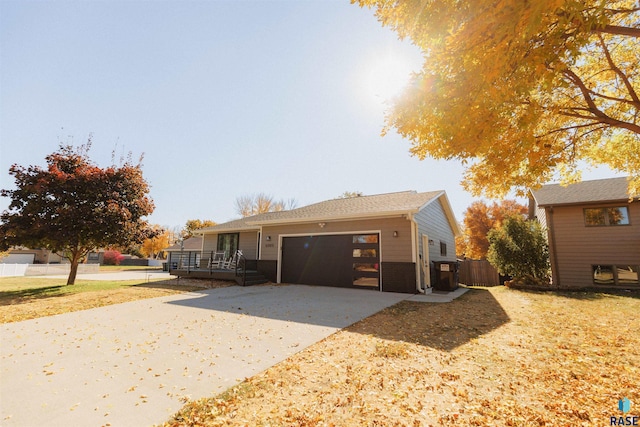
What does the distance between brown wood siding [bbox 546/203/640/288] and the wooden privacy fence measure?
111 inches

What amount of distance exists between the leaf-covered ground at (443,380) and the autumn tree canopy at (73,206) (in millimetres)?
11194

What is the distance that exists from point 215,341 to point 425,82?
546 cm

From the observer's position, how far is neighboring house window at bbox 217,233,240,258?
15.9 metres

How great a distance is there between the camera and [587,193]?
42.7 feet

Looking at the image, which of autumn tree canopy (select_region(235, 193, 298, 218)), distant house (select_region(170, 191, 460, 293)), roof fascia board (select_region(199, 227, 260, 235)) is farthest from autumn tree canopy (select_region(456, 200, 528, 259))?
roof fascia board (select_region(199, 227, 260, 235))

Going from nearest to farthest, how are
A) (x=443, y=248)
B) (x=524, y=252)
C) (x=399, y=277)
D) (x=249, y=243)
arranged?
(x=399, y=277)
(x=524, y=252)
(x=443, y=248)
(x=249, y=243)

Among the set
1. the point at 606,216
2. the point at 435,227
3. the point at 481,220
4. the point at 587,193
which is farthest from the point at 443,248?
the point at 481,220

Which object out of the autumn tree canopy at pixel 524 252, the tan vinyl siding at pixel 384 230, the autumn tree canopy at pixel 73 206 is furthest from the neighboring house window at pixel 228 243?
the autumn tree canopy at pixel 524 252

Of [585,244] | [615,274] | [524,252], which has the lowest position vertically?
[615,274]

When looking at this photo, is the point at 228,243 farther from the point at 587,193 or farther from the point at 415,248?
the point at 587,193

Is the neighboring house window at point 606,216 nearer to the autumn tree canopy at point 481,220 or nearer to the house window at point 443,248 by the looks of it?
the house window at point 443,248

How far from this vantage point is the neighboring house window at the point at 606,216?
39.0 feet

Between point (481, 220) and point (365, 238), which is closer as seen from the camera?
point (365, 238)

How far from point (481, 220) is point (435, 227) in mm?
21323
